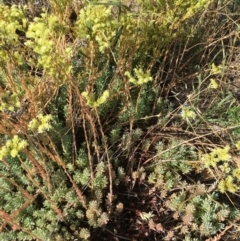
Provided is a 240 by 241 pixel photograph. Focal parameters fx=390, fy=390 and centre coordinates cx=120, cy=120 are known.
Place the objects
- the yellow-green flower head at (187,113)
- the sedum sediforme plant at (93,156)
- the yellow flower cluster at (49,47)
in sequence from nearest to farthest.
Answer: the yellow flower cluster at (49,47) → the yellow-green flower head at (187,113) → the sedum sediforme plant at (93,156)

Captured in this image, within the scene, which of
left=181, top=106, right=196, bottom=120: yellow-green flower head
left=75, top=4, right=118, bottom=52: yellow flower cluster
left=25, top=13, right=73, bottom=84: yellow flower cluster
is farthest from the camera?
left=181, top=106, right=196, bottom=120: yellow-green flower head

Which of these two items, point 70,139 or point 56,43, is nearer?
point 56,43

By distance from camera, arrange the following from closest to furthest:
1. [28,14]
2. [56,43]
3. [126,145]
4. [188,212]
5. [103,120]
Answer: [56,43] < [188,212] < [126,145] < [103,120] < [28,14]

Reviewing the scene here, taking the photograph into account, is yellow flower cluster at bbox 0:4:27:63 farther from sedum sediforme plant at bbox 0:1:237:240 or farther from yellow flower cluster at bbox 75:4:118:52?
yellow flower cluster at bbox 75:4:118:52

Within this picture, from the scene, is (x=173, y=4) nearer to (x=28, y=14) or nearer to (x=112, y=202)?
(x=112, y=202)

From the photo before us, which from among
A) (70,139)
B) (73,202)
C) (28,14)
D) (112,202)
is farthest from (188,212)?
(28,14)

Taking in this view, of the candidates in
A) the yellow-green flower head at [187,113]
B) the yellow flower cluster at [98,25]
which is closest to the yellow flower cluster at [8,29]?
the yellow flower cluster at [98,25]

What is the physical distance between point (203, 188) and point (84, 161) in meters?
0.62

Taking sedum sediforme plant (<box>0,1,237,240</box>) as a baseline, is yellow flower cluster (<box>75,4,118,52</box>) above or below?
above

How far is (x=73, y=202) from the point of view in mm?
1882

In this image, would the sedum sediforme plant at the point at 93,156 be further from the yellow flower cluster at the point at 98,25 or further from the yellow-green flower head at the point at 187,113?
the yellow-green flower head at the point at 187,113

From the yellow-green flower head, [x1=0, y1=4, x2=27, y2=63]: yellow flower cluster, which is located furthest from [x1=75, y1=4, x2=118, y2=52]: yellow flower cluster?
the yellow-green flower head

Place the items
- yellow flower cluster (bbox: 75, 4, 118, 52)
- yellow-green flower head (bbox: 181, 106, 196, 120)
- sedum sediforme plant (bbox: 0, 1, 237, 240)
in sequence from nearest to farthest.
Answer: yellow flower cluster (bbox: 75, 4, 118, 52) → yellow-green flower head (bbox: 181, 106, 196, 120) → sedum sediforme plant (bbox: 0, 1, 237, 240)

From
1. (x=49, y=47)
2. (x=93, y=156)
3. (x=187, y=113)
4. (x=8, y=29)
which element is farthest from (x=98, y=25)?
(x=93, y=156)
